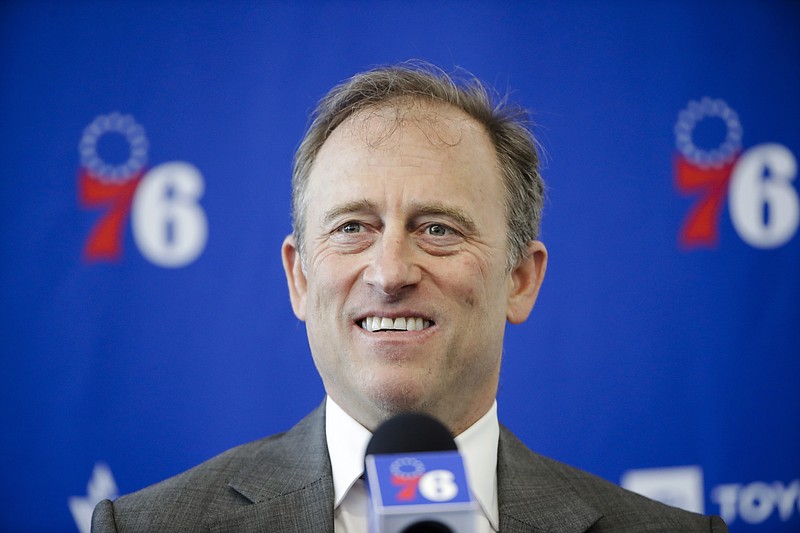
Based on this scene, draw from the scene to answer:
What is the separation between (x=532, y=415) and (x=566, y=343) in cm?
26

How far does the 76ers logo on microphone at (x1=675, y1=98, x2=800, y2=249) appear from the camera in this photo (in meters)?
3.05

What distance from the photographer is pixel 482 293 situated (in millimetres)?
1942

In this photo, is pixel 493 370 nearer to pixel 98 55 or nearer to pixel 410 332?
pixel 410 332

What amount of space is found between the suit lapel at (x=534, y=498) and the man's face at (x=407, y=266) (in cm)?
14

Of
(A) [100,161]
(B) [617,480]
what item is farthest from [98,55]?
(B) [617,480]

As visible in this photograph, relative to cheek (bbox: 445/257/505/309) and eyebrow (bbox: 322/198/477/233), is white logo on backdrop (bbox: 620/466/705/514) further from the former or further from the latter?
eyebrow (bbox: 322/198/477/233)

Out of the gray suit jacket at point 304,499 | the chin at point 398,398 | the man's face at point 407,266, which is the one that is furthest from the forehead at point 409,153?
the gray suit jacket at point 304,499

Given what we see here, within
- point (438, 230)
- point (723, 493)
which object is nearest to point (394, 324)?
point (438, 230)

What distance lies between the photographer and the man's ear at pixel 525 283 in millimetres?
2129

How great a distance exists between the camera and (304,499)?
1839 millimetres

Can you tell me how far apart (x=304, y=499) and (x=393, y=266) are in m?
0.50

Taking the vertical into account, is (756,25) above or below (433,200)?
above

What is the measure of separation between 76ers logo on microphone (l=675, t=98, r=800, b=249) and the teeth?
4.93ft

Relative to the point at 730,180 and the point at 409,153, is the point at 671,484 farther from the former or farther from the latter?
the point at 409,153
